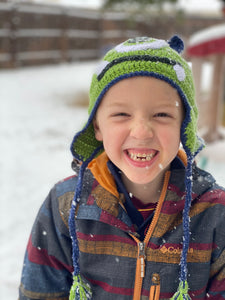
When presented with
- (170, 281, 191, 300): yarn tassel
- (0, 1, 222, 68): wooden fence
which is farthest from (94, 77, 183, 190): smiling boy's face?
(0, 1, 222, 68): wooden fence

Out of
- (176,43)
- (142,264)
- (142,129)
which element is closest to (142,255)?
(142,264)

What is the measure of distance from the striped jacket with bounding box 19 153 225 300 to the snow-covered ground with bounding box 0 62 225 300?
900 millimetres

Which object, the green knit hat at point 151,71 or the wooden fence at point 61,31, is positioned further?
the wooden fence at point 61,31

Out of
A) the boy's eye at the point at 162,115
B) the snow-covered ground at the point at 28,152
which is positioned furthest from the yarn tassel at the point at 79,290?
the snow-covered ground at the point at 28,152

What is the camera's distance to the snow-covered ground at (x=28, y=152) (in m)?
2.73

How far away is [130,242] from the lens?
141cm

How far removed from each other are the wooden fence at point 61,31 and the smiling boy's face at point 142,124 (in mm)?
9566

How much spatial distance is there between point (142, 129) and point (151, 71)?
8.2 inches

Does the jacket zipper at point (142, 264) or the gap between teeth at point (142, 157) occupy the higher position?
the gap between teeth at point (142, 157)

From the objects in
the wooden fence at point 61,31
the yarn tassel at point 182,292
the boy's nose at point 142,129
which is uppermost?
the wooden fence at point 61,31

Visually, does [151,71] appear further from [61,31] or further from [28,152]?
[61,31]

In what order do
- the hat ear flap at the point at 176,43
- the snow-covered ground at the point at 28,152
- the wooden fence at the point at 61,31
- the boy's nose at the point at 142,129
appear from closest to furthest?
the boy's nose at the point at 142,129 → the hat ear flap at the point at 176,43 → the snow-covered ground at the point at 28,152 → the wooden fence at the point at 61,31

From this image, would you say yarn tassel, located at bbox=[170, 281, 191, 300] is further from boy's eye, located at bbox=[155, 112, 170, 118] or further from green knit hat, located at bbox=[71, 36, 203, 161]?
boy's eye, located at bbox=[155, 112, 170, 118]

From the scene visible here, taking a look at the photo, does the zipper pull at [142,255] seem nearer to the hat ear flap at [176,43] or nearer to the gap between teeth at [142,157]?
the gap between teeth at [142,157]
